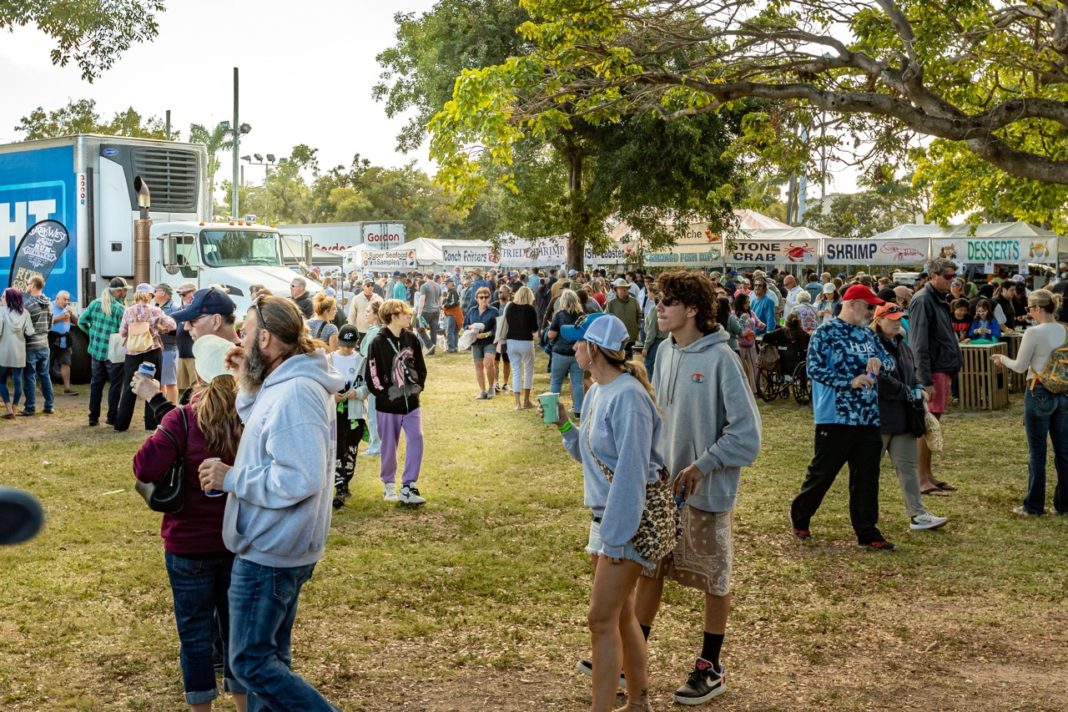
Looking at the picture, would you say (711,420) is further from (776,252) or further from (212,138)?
(212,138)

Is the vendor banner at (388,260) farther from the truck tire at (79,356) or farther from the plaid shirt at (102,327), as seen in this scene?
the plaid shirt at (102,327)

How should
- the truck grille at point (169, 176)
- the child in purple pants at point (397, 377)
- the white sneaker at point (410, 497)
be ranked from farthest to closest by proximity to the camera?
1. the truck grille at point (169, 176)
2. the white sneaker at point (410, 497)
3. the child in purple pants at point (397, 377)

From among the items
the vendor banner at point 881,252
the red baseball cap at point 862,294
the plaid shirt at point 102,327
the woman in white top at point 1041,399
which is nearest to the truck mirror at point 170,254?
the plaid shirt at point 102,327

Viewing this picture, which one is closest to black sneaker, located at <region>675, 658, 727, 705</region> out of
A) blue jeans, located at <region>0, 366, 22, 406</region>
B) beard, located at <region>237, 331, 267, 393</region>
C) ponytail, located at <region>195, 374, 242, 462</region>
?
ponytail, located at <region>195, 374, 242, 462</region>

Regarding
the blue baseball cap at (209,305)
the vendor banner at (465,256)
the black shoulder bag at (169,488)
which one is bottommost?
the black shoulder bag at (169,488)

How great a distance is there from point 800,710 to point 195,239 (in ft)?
52.8

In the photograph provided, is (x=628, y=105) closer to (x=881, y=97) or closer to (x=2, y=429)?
(x=881, y=97)

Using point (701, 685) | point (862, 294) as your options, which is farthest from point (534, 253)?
point (701, 685)

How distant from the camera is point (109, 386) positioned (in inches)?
553

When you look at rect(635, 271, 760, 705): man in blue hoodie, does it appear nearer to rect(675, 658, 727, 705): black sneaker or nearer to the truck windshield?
rect(675, 658, 727, 705): black sneaker

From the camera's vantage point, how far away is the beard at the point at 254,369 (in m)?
3.80

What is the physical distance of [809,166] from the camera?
14805mm

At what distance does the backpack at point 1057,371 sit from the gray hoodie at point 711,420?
180 inches

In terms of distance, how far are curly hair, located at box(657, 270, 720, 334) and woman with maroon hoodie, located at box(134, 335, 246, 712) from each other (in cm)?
202
